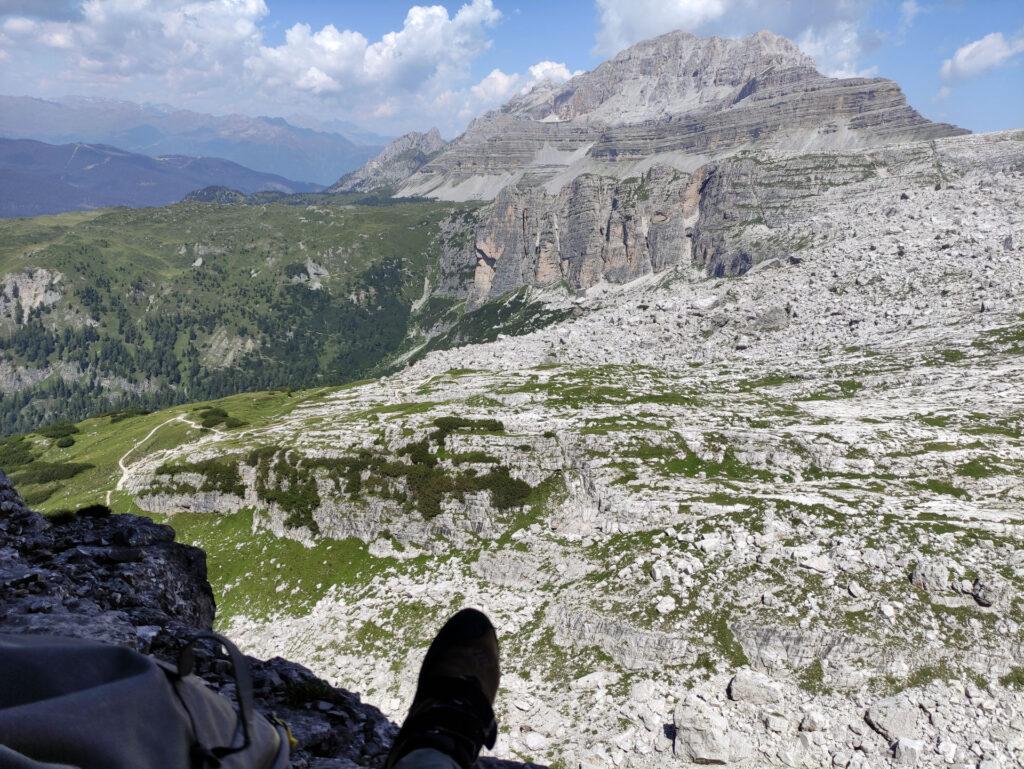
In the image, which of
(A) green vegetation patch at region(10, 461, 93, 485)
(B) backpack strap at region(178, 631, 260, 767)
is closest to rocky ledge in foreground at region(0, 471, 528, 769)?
(B) backpack strap at region(178, 631, 260, 767)

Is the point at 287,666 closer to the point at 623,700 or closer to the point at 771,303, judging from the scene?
the point at 623,700

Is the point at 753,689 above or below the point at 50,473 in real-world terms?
above

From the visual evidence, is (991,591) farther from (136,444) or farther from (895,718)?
(136,444)

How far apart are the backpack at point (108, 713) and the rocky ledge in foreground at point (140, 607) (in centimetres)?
512

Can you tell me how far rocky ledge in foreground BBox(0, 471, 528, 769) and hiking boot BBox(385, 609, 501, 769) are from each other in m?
2.21

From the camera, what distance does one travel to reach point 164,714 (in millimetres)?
3229

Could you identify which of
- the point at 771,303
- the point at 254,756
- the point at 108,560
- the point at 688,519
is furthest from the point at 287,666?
the point at 771,303

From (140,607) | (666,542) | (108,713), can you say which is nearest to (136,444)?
(666,542)

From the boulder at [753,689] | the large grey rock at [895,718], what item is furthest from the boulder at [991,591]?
the boulder at [753,689]

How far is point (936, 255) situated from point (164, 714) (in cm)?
13925

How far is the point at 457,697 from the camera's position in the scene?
796 cm

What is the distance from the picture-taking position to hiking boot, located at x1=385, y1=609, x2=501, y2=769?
6.60 m

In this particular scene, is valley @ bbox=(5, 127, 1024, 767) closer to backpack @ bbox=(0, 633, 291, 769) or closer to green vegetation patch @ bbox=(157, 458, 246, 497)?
green vegetation patch @ bbox=(157, 458, 246, 497)

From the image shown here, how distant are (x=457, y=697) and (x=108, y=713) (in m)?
5.97
